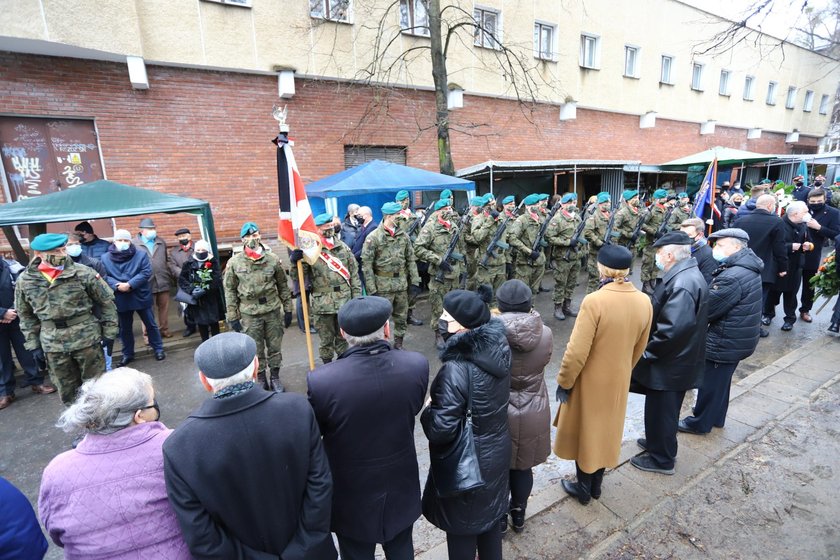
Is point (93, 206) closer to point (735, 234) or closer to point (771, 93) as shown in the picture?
point (735, 234)

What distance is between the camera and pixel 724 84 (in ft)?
64.7

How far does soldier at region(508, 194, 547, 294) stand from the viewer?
748 centimetres

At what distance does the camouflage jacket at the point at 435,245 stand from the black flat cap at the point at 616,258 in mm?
4000

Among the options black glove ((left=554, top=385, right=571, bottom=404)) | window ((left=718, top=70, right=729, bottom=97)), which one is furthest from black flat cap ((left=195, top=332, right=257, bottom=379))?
window ((left=718, top=70, right=729, bottom=97))

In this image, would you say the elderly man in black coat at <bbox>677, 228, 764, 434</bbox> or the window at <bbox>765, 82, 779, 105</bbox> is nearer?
the elderly man in black coat at <bbox>677, 228, 764, 434</bbox>

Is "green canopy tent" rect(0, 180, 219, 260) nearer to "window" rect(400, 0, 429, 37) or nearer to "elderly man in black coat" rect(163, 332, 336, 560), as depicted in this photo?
"elderly man in black coat" rect(163, 332, 336, 560)

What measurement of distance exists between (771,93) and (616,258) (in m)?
27.7

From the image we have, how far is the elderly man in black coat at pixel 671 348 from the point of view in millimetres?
2973

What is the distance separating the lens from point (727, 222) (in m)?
11.1

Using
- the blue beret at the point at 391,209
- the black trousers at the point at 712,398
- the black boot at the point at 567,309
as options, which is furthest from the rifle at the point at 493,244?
the black trousers at the point at 712,398

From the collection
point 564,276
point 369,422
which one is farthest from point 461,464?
point 564,276

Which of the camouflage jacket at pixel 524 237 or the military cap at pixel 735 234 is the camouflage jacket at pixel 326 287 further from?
the military cap at pixel 735 234

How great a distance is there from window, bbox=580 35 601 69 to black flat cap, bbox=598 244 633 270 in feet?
47.8

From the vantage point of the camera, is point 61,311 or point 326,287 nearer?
point 61,311
